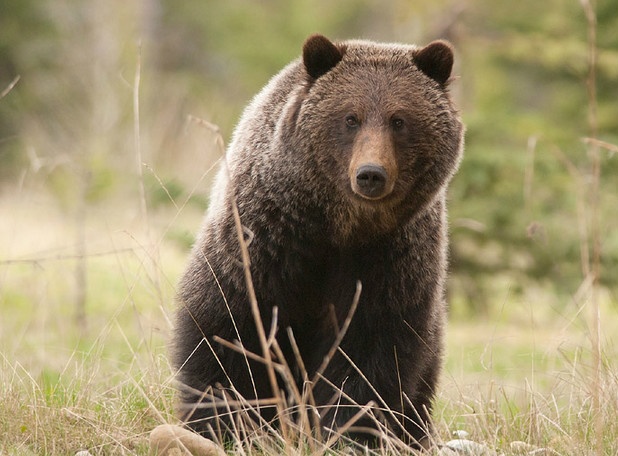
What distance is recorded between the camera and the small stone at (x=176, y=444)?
3986mm

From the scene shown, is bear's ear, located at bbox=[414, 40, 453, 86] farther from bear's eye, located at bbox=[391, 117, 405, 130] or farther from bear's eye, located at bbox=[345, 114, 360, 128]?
bear's eye, located at bbox=[345, 114, 360, 128]

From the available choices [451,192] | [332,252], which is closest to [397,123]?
[332,252]

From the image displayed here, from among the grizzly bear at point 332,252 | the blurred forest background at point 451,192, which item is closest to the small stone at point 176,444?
the grizzly bear at point 332,252

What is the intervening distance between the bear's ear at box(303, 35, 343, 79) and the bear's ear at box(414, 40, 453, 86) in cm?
41

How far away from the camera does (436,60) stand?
4.98 meters

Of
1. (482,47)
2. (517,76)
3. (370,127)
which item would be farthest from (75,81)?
(517,76)

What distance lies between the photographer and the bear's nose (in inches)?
175

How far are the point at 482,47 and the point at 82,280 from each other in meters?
5.73

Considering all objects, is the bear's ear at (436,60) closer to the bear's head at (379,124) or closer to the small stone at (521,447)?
the bear's head at (379,124)

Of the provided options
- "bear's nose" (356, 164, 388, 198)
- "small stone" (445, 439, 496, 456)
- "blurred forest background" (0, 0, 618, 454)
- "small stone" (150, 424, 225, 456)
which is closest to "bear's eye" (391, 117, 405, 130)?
"bear's nose" (356, 164, 388, 198)

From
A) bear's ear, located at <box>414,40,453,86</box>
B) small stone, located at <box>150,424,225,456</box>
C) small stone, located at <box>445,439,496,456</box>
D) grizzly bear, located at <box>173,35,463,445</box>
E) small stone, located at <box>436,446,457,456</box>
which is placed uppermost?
bear's ear, located at <box>414,40,453,86</box>

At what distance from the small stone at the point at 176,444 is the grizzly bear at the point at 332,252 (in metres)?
0.58

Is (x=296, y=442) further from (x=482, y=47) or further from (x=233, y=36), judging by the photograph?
(x=233, y=36)

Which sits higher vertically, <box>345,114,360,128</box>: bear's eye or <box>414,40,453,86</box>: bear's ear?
<box>414,40,453,86</box>: bear's ear
